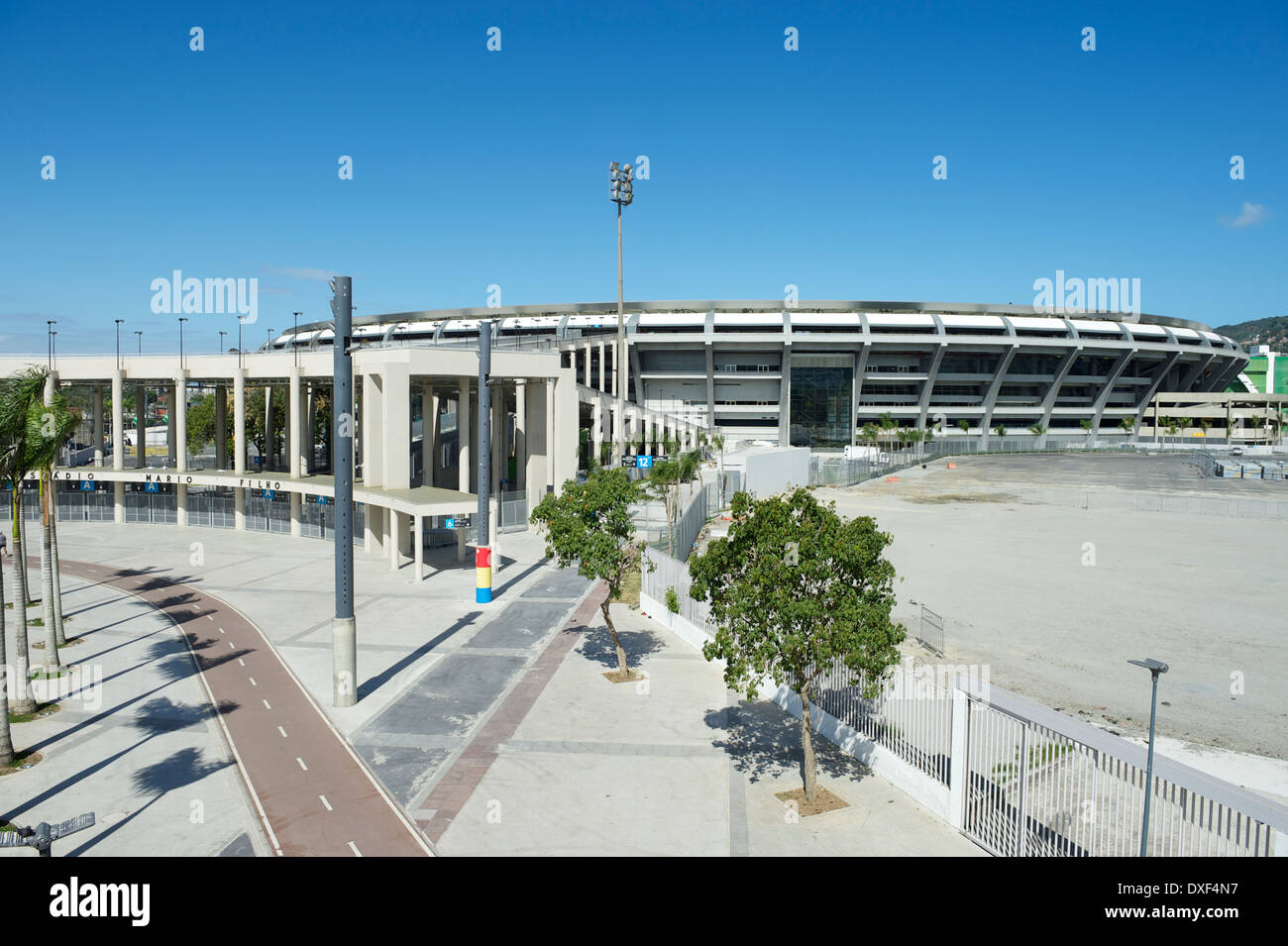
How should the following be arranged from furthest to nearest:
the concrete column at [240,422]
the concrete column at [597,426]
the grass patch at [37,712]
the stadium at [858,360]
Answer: the stadium at [858,360], the concrete column at [597,426], the concrete column at [240,422], the grass patch at [37,712]

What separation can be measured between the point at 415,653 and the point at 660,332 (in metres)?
85.8

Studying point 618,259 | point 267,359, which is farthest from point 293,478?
point 618,259

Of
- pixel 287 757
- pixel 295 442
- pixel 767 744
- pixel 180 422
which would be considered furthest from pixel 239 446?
pixel 767 744

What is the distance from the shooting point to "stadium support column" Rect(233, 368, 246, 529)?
40969 mm

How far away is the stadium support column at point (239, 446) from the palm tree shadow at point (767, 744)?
33.3m

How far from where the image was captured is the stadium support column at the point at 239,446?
134 ft

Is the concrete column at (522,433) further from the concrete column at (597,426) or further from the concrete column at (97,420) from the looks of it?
the concrete column at (97,420)

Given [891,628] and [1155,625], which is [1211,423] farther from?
[891,628]

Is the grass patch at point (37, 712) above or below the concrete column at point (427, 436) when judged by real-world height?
below

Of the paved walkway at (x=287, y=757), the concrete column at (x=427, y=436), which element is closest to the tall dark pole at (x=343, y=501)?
the paved walkway at (x=287, y=757)

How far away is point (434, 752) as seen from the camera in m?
14.6

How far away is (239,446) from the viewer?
135 feet

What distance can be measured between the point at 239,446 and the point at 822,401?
7973 cm
